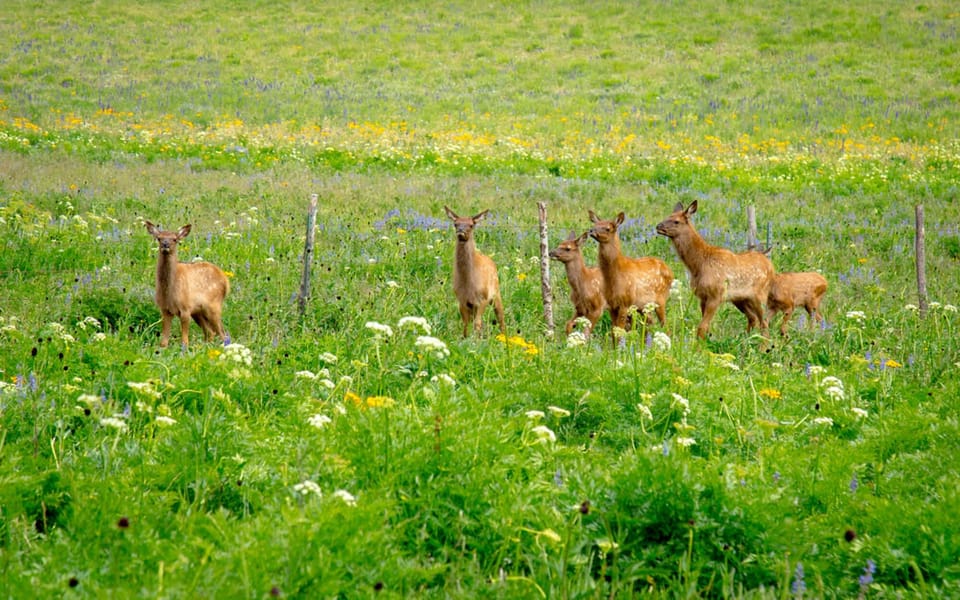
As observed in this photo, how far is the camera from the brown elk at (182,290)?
962 cm

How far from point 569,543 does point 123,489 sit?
2396mm

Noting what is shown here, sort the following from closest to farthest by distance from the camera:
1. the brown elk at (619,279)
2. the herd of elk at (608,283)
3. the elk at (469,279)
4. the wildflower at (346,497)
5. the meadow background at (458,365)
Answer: the wildflower at (346,497), the meadow background at (458,365), the herd of elk at (608,283), the elk at (469,279), the brown elk at (619,279)

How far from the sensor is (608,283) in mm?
10719

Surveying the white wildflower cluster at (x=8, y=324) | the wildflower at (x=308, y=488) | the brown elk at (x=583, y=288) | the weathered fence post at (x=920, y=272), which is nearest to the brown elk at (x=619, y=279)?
the brown elk at (x=583, y=288)

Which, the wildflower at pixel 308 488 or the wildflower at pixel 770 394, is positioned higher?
the wildflower at pixel 308 488

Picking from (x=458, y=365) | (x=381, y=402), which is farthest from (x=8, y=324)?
(x=381, y=402)

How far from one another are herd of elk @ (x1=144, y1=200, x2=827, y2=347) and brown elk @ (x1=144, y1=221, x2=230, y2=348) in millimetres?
10

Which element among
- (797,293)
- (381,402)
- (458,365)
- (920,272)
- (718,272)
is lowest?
(797,293)

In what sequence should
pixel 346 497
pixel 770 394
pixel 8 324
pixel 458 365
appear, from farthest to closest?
pixel 8 324, pixel 458 365, pixel 770 394, pixel 346 497

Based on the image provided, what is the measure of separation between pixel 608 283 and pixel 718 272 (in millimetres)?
1369

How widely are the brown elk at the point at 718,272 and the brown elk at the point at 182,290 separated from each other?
5295mm

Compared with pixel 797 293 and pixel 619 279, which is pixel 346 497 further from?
pixel 797 293

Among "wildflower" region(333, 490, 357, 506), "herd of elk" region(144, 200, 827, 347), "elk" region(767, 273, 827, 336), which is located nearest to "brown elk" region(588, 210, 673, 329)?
"herd of elk" region(144, 200, 827, 347)

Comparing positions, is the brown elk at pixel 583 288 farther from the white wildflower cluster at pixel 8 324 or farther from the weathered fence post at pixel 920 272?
the white wildflower cluster at pixel 8 324
